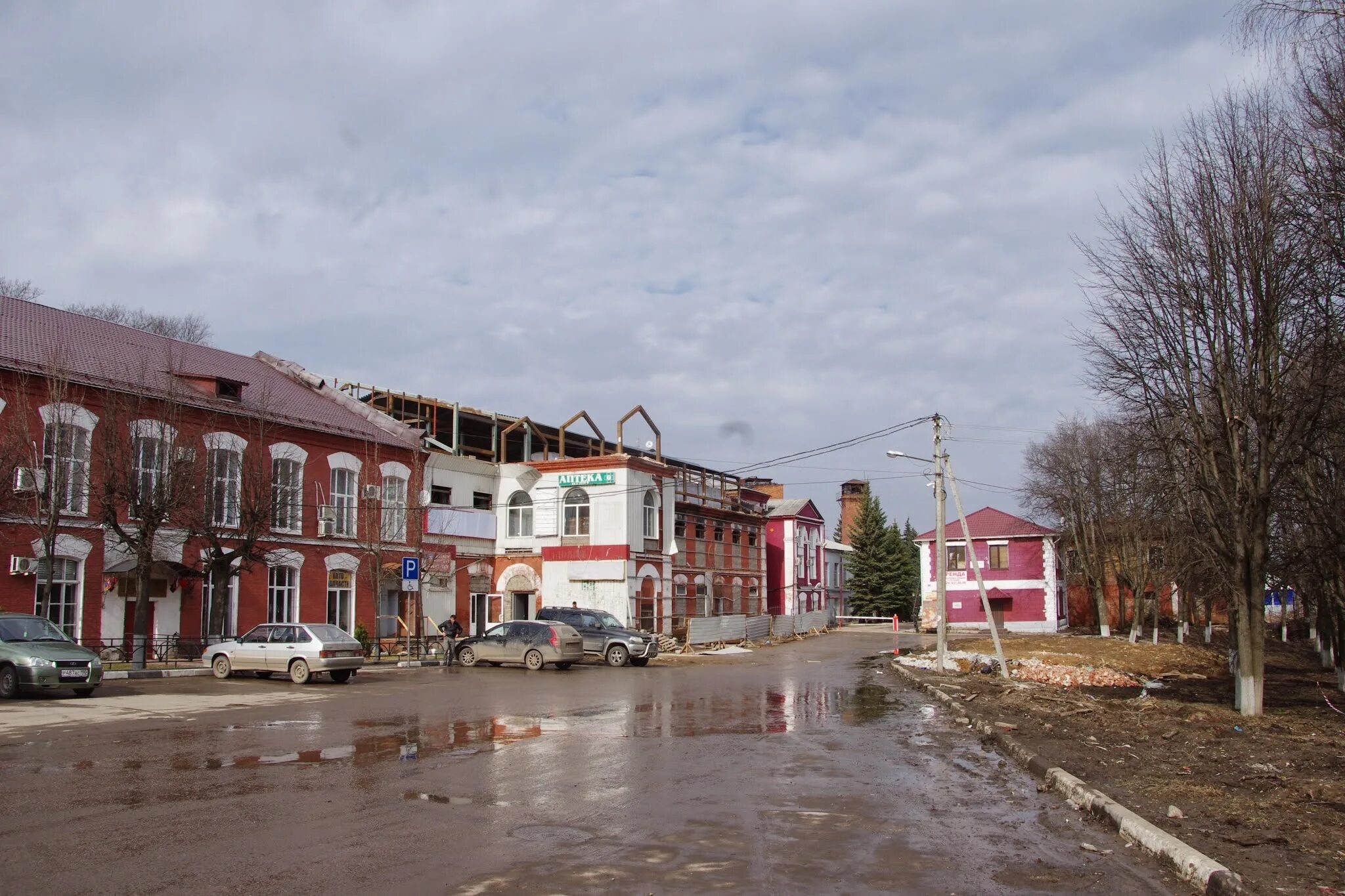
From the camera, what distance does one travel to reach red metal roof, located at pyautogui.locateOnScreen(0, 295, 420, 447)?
102 feet

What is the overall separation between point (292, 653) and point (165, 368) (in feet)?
49.2

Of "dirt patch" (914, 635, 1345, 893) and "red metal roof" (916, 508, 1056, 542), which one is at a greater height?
"red metal roof" (916, 508, 1056, 542)

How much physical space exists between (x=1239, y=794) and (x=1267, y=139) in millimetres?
11401

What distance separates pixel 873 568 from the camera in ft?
277

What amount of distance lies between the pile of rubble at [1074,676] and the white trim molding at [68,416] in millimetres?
27457

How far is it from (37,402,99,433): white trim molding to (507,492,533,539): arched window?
21220mm

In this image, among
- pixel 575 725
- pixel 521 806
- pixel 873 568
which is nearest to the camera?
pixel 521 806

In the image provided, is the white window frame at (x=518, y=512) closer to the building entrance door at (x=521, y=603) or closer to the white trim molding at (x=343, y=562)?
the building entrance door at (x=521, y=603)

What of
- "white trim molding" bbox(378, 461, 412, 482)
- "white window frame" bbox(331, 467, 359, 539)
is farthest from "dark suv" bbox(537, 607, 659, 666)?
"white trim molding" bbox(378, 461, 412, 482)

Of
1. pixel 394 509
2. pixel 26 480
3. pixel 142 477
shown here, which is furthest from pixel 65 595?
pixel 394 509

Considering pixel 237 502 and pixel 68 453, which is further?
pixel 237 502

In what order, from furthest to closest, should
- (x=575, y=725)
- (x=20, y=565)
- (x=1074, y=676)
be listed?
1. (x=20, y=565)
2. (x=1074, y=676)
3. (x=575, y=725)

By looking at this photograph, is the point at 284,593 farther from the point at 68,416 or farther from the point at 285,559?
the point at 68,416

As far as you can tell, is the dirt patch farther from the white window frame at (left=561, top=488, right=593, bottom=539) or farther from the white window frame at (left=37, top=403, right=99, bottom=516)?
the white window frame at (left=561, top=488, right=593, bottom=539)
